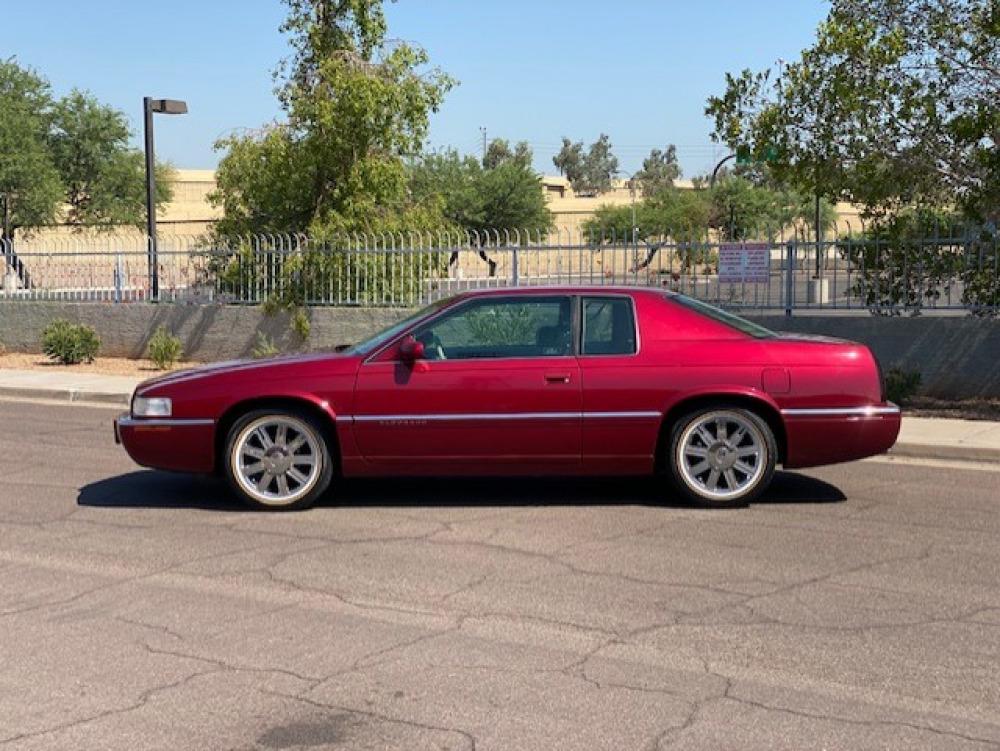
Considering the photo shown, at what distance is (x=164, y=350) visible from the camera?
64.8ft

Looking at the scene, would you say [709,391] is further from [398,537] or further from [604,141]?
[604,141]

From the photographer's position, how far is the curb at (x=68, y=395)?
16312 millimetres

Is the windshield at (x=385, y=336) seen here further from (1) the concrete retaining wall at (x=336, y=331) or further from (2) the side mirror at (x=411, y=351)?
(1) the concrete retaining wall at (x=336, y=331)

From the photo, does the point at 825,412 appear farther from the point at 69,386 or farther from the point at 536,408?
the point at 69,386

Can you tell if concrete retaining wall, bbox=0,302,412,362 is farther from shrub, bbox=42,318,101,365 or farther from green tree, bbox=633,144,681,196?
green tree, bbox=633,144,681,196

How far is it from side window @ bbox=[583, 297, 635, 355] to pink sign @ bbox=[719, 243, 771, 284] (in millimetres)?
7262

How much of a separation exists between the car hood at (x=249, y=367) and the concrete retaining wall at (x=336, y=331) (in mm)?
2240

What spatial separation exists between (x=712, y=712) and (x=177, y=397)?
16.7 ft

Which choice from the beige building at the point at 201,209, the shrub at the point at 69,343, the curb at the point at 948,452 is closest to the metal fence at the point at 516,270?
the shrub at the point at 69,343

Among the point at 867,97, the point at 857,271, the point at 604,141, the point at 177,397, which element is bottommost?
the point at 177,397

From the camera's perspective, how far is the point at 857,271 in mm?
15469

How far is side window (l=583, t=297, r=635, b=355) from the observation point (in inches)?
344

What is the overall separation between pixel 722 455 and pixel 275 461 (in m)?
3.13

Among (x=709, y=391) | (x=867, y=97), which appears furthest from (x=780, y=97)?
(x=709, y=391)
